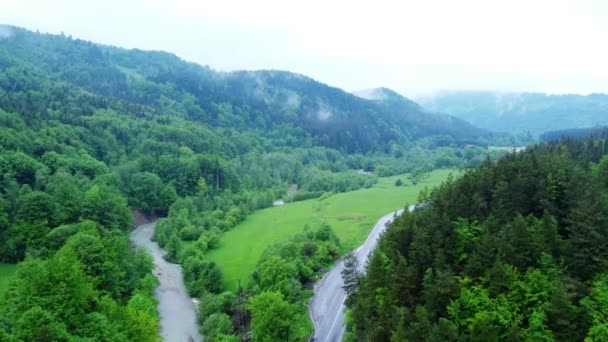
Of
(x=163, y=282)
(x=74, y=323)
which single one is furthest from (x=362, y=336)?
(x=163, y=282)

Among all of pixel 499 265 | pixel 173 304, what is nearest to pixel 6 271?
pixel 173 304

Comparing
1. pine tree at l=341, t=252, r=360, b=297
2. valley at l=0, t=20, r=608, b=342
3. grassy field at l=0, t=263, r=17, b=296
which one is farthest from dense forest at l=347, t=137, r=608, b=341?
grassy field at l=0, t=263, r=17, b=296

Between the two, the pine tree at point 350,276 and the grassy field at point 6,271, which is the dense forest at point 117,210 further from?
the pine tree at point 350,276

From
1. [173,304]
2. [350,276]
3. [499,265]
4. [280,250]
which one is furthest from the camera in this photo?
[280,250]

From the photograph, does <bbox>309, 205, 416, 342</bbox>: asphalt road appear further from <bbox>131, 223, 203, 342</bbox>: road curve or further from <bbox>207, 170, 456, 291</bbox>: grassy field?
<bbox>131, 223, 203, 342</bbox>: road curve

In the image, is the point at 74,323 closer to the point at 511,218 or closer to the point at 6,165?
the point at 511,218

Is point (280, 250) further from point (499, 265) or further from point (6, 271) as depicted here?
point (499, 265)

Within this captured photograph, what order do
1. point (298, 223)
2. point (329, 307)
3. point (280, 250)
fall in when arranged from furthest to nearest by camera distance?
point (298, 223), point (280, 250), point (329, 307)

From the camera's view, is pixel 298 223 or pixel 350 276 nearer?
pixel 350 276
